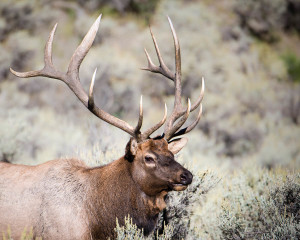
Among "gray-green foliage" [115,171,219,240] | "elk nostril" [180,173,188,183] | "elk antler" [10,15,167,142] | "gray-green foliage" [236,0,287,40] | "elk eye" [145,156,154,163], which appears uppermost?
"elk antler" [10,15,167,142]

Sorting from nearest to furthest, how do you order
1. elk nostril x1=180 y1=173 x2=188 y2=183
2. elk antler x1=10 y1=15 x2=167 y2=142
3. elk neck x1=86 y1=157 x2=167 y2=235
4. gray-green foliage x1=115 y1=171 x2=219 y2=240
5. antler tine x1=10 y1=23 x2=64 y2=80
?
elk nostril x1=180 y1=173 x2=188 y2=183
elk neck x1=86 y1=157 x2=167 y2=235
elk antler x1=10 y1=15 x2=167 y2=142
antler tine x1=10 y1=23 x2=64 y2=80
gray-green foliage x1=115 y1=171 x2=219 y2=240

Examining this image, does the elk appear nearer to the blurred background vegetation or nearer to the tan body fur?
the tan body fur

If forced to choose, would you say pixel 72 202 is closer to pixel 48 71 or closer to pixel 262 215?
pixel 48 71

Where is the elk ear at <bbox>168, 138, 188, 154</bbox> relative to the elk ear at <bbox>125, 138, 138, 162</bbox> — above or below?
below

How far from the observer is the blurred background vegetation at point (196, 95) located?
15.7ft

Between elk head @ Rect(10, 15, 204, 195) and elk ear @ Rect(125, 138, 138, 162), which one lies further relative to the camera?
elk ear @ Rect(125, 138, 138, 162)

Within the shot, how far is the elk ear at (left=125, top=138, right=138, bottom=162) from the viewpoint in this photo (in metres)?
3.69

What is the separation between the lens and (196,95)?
14.8 m

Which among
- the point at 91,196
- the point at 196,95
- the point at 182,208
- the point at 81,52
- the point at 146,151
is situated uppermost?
the point at 81,52

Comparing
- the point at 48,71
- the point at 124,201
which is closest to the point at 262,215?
the point at 124,201

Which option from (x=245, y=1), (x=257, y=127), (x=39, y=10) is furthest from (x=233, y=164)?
(x=245, y=1)

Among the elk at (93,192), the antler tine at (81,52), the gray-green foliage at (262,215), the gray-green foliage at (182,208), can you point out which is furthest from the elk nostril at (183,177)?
the antler tine at (81,52)

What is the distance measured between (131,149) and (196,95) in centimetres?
1139

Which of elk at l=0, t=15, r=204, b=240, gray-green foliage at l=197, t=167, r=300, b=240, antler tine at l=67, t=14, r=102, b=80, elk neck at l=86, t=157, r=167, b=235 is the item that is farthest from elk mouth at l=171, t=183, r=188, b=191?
antler tine at l=67, t=14, r=102, b=80
